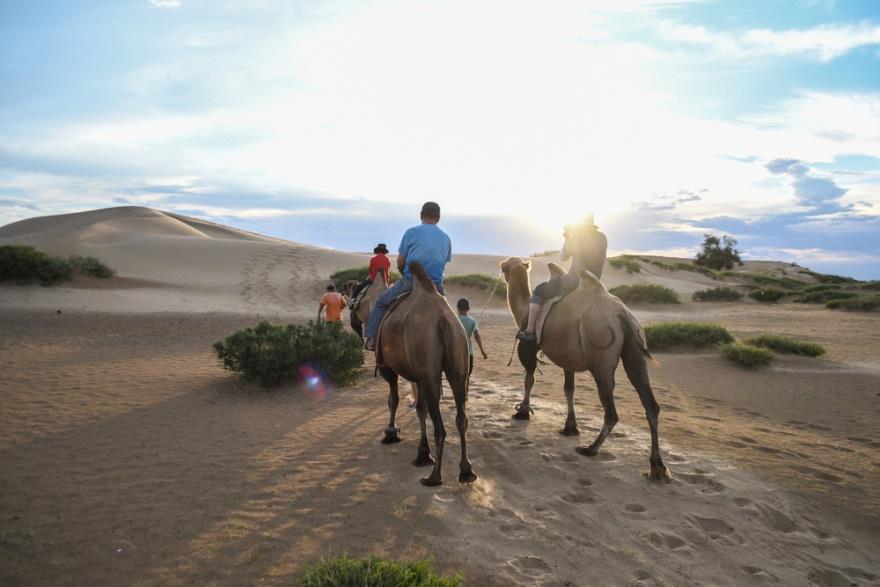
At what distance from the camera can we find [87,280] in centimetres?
2255

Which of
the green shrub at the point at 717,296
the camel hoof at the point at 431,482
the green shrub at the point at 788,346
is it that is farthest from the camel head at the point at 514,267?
the green shrub at the point at 717,296

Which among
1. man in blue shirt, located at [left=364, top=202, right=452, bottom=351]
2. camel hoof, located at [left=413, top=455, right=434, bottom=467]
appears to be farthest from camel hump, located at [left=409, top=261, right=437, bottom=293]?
camel hoof, located at [left=413, top=455, right=434, bottom=467]

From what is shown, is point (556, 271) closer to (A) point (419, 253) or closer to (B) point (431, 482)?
(A) point (419, 253)

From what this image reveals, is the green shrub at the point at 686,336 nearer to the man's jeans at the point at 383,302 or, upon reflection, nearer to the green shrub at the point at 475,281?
the man's jeans at the point at 383,302

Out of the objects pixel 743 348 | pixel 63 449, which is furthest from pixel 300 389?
pixel 743 348

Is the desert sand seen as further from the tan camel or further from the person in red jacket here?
the person in red jacket

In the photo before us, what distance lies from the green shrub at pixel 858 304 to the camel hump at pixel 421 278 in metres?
25.8

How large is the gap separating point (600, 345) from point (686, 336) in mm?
9584

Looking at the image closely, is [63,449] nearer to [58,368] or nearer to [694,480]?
[58,368]

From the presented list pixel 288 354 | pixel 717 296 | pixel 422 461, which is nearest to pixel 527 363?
pixel 422 461

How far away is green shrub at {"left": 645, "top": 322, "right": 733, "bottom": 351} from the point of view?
543 inches

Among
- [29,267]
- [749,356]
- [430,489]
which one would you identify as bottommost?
[430,489]

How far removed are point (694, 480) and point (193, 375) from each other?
9002mm

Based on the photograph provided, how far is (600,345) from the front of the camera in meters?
5.71
